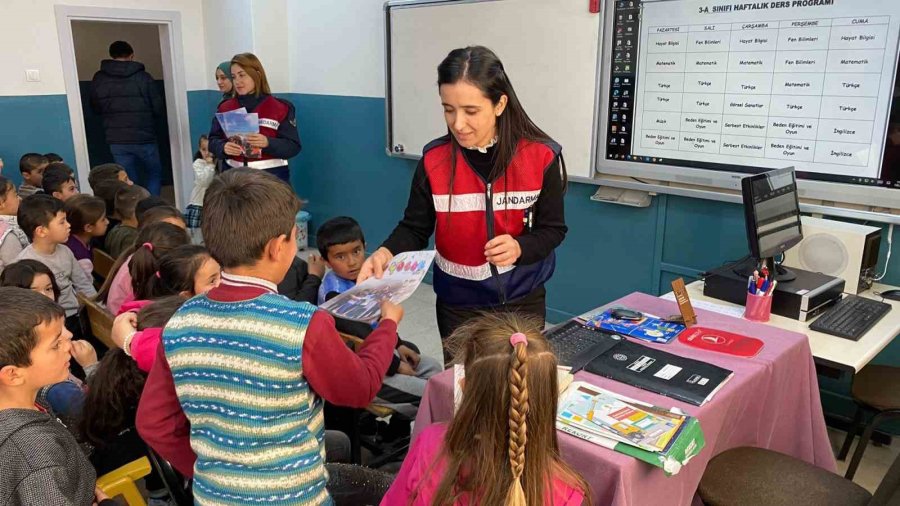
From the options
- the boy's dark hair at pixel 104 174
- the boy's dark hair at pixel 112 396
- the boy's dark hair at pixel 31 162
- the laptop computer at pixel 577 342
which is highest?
the boy's dark hair at pixel 31 162

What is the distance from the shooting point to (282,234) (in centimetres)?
124

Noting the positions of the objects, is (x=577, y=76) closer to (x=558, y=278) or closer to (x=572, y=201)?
(x=572, y=201)

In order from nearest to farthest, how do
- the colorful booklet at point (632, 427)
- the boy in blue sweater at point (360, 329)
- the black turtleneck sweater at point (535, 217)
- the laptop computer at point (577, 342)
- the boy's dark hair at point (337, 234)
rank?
1. the colorful booklet at point (632, 427)
2. the laptop computer at point (577, 342)
3. the black turtleneck sweater at point (535, 217)
4. the boy in blue sweater at point (360, 329)
5. the boy's dark hair at point (337, 234)

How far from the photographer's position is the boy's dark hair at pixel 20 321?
4.74 ft

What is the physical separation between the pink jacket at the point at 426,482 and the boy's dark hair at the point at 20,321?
0.88 metres

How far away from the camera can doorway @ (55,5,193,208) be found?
16.8 feet

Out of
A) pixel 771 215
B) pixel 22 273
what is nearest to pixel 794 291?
pixel 771 215

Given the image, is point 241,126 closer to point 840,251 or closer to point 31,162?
point 31,162

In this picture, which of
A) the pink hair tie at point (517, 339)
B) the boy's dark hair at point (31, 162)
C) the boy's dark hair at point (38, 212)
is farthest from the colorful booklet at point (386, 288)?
the boy's dark hair at point (31, 162)

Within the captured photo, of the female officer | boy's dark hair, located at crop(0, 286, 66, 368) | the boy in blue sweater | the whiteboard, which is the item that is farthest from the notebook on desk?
the whiteboard

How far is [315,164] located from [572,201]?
2.40 metres

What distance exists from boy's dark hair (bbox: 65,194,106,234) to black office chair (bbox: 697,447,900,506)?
2.93m

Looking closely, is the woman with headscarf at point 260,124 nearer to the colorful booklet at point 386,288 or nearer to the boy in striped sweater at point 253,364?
the colorful booklet at point 386,288

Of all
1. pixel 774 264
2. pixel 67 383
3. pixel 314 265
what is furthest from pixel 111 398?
pixel 774 264
